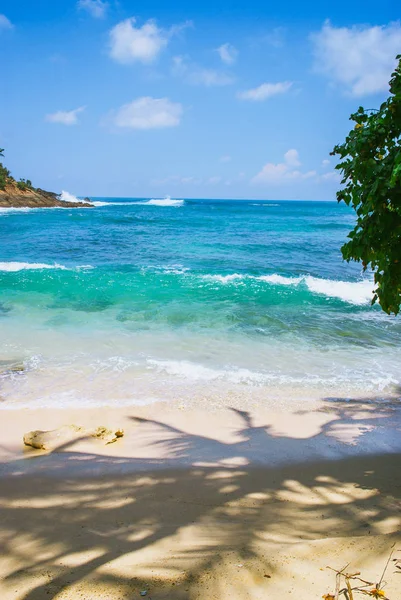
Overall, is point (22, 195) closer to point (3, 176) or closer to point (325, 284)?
point (3, 176)

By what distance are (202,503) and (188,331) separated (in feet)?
21.9

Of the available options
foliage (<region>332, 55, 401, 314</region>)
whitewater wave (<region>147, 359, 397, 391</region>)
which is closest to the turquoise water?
whitewater wave (<region>147, 359, 397, 391</region>)

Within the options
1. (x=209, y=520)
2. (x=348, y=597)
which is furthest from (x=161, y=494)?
(x=348, y=597)

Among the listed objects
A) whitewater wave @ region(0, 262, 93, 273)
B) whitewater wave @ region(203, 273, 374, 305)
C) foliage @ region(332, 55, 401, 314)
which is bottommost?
whitewater wave @ region(0, 262, 93, 273)

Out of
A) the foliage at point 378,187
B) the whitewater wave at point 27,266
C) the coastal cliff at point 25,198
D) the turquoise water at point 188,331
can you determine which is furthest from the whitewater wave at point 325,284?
the coastal cliff at point 25,198

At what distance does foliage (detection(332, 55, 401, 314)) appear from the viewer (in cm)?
333

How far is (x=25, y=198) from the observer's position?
6656 cm

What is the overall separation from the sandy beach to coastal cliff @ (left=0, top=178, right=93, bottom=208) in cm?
6555

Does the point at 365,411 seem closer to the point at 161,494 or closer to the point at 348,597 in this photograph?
the point at 161,494

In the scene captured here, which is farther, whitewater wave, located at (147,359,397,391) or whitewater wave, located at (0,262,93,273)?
whitewater wave, located at (0,262,93,273)

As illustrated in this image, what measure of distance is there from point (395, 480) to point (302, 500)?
119cm

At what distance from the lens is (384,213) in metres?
3.45

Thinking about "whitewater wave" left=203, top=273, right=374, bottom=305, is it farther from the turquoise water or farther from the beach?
the beach

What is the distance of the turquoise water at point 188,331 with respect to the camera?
23.6 ft
